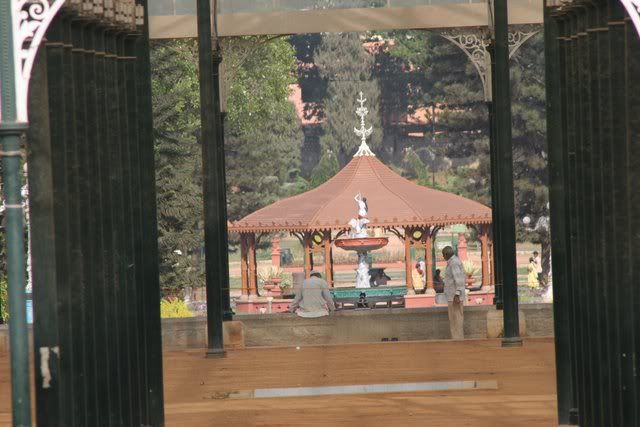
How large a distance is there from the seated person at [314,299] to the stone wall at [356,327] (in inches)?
4.8

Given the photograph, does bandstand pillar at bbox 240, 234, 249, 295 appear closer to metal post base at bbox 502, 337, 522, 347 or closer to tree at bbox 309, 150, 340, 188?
metal post base at bbox 502, 337, 522, 347

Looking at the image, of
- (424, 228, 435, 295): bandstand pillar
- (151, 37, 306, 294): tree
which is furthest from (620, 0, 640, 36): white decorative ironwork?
(424, 228, 435, 295): bandstand pillar

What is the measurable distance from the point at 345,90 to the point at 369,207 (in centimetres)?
4867

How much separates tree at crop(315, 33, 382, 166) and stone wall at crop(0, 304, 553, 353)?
71.9 metres

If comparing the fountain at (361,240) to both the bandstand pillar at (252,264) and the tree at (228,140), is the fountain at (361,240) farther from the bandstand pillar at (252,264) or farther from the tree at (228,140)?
the tree at (228,140)

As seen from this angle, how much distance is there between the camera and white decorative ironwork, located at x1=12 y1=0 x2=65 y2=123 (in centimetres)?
830

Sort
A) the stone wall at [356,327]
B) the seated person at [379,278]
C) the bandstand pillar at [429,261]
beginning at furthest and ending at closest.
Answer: the seated person at [379,278] → the bandstand pillar at [429,261] → the stone wall at [356,327]

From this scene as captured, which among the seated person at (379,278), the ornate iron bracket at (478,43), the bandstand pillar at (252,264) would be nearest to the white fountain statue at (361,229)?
the bandstand pillar at (252,264)

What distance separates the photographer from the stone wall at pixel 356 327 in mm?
22094

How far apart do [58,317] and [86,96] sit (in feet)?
5.43

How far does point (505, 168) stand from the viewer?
19828mm

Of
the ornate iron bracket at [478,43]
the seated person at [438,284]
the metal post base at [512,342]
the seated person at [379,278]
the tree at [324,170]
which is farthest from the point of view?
the tree at [324,170]

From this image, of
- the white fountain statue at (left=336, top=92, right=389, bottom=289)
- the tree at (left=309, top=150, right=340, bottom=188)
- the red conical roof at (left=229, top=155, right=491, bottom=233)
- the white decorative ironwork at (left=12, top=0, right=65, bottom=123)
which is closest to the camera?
the white decorative ironwork at (left=12, top=0, right=65, bottom=123)

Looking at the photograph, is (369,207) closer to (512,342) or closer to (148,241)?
(512,342)
